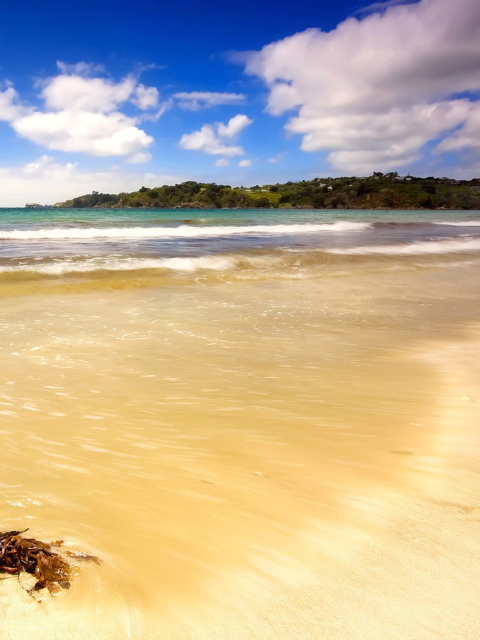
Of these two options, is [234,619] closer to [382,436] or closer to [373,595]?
[373,595]

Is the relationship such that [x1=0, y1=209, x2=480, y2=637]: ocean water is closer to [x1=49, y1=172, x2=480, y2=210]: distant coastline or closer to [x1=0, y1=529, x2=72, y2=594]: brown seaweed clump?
[x1=0, y1=529, x2=72, y2=594]: brown seaweed clump

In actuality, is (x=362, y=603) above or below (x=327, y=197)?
below

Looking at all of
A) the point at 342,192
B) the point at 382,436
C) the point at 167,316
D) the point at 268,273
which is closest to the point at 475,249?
the point at 268,273

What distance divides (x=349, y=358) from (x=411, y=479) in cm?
225

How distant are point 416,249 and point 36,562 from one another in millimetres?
17816

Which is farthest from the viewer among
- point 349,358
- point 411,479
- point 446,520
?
point 349,358

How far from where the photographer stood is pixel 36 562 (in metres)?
1.59

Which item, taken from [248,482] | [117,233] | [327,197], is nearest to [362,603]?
[248,482]

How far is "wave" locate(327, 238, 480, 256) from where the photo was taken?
1592 cm

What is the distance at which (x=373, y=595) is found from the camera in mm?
1526

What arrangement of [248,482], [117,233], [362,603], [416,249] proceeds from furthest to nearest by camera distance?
[117,233] → [416,249] → [248,482] → [362,603]

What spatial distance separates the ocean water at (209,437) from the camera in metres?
1.69

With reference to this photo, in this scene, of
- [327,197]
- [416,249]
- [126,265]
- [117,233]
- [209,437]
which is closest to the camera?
[209,437]

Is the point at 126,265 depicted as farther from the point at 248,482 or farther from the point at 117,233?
Answer: the point at 117,233
